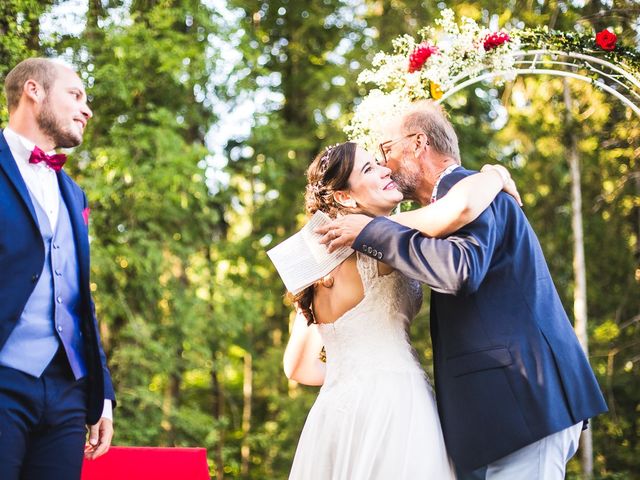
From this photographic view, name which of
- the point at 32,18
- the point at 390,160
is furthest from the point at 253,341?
the point at 390,160

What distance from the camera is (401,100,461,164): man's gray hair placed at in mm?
2900

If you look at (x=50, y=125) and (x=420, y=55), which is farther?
(x=420, y=55)

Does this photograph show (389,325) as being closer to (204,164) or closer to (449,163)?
(449,163)

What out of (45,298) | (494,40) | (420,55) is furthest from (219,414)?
(45,298)

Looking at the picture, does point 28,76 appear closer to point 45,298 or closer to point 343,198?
point 45,298

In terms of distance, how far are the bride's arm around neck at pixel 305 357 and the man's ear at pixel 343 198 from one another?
1.72 ft

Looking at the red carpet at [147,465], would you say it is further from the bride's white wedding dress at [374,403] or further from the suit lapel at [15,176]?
the suit lapel at [15,176]

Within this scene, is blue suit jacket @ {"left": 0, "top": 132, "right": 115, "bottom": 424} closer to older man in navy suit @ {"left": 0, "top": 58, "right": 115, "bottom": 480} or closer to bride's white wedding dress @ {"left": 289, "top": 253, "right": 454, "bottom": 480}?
older man in navy suit @ {"left": 0, "top": 58, "right": 115, "bottom": 480}

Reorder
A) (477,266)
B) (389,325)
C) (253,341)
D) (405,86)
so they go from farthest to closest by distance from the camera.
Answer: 1. (253,341)
2. (405,86)
3. (389,325)
4. (477,266)

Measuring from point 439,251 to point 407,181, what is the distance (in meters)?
0.57

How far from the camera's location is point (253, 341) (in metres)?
11.4

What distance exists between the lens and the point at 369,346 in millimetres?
2836

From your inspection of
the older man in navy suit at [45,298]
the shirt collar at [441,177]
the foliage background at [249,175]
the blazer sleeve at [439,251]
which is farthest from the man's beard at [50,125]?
the foliage background at [249,175]

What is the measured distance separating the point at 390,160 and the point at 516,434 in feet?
3.54
